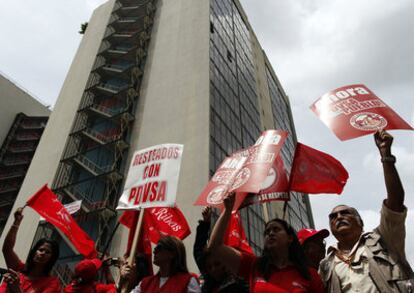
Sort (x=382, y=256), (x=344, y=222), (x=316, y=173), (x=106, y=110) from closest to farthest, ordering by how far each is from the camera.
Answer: (x=382, y=256) → (x=344, y=222) → (x=316, y=173) → (x=106, y=110)

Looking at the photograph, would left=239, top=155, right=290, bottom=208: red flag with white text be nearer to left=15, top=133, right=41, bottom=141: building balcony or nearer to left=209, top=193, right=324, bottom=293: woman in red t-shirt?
left=209, top=193, right=324, bottom=293: woman in red t-shirt

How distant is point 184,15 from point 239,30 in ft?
29.0

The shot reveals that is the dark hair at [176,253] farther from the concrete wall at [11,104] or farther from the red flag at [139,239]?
the concrete wall at [11,104]

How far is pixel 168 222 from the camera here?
20.6 feet

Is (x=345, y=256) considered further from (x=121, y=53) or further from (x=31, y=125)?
(x=31, y=125)

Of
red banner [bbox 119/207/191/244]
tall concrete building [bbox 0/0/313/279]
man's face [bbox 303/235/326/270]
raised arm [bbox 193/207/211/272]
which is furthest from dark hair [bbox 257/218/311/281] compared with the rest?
tall concrete building [bbox 0/0/313/279]

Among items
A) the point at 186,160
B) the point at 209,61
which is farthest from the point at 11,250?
the point at 209,61

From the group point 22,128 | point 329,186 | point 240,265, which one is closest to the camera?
point 240,265

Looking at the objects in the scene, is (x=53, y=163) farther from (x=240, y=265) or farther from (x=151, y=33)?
(x=240, y=265)

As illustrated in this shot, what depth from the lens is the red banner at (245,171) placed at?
13.5 feet

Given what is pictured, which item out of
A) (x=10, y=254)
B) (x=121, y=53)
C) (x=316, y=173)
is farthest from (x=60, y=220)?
(x=121, y=53)

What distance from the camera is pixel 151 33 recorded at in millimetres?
28125

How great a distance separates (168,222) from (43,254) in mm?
2727

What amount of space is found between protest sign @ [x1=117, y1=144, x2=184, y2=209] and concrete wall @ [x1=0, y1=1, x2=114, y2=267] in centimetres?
1691
